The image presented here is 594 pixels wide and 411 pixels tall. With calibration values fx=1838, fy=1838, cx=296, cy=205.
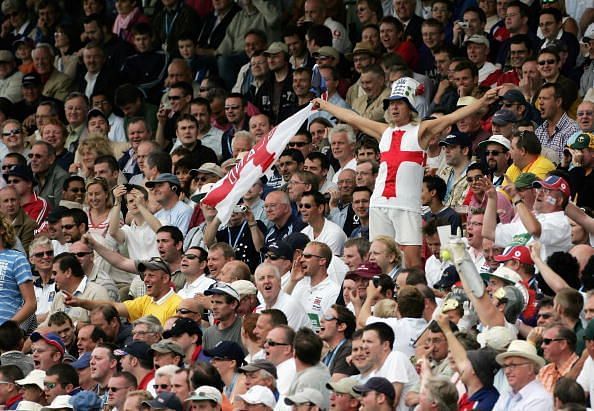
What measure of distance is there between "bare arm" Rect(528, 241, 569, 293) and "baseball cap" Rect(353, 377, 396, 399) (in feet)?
4.95

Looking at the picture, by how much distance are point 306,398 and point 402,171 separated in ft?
12.8

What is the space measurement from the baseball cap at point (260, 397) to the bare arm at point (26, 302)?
130 inches

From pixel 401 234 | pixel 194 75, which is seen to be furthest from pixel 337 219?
pixel 194 75

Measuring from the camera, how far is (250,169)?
16.8 meters

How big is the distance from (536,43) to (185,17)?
5.43m

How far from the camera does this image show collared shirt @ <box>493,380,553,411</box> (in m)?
11.4

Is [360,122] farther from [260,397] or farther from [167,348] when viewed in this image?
[260,397]

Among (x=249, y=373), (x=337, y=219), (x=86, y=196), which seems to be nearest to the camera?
(x=249, y=373)

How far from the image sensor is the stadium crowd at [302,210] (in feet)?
41.4

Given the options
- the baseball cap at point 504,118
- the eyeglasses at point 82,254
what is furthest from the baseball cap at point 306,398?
the baseball cap at point 504,118

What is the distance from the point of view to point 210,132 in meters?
20.0

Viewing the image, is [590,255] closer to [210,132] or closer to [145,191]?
[145,191]

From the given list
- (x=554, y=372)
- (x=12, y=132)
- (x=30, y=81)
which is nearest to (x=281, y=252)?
(x=554, y=372)

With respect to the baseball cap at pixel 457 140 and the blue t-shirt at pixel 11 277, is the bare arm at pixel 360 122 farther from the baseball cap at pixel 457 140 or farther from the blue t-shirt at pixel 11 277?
the blue t-shirt at pixel 11 277
